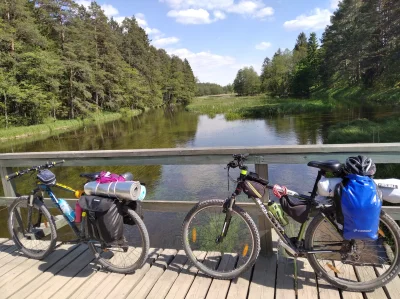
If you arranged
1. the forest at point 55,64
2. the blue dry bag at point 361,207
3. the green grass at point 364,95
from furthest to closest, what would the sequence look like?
the green grass at point 364,95
the forest at point 55,64
the blue dry bag at point 361,207

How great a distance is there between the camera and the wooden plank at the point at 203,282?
2.61 m

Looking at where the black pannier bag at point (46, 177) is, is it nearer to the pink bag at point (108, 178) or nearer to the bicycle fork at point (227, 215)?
the pink bag at point (108, 178)

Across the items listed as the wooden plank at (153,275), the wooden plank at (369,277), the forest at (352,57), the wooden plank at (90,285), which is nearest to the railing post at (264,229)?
the wooden plank at (369,277)

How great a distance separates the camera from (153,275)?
2.95 m

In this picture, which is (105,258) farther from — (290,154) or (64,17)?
(64,17)

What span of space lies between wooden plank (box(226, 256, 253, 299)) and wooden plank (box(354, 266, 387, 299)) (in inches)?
36.4

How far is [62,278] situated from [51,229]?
614 millimetres

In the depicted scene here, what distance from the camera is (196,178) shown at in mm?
11125

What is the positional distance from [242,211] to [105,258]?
1570 millimetres

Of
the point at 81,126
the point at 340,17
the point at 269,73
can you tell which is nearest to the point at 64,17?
the point at 81,126

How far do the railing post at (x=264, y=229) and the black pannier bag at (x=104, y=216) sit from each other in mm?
1342

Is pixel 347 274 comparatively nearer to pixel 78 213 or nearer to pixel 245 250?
pixel 245 250

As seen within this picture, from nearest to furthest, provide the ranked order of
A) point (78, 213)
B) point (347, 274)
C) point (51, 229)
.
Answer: point (347, 274) → point (78, 213) → point (51, 229)

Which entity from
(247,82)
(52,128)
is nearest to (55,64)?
(52,128)
